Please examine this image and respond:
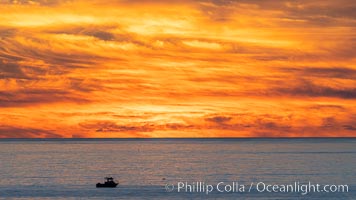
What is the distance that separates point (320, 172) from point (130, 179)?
4246 cm

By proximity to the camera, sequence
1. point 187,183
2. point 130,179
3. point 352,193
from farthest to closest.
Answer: point 130,179, point 187,183, point 352,193

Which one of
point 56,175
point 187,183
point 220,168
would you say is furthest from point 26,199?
point 220,168

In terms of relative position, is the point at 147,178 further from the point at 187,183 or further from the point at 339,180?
the point at 339,180

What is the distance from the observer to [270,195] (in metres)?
100

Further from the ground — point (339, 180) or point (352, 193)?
point (339, 180)

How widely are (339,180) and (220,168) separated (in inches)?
1535

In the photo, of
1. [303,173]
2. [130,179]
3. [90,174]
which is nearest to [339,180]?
[303,173]

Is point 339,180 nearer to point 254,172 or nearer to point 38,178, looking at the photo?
point 254,172

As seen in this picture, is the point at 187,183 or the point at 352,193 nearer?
the point at 352,193

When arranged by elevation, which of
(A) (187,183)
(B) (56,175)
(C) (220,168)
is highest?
(C) (220,168)

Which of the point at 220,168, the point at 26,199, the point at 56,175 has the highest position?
the point at 220,168

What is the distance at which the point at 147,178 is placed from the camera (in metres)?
130

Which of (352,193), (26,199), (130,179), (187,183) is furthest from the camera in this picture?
(130,179)

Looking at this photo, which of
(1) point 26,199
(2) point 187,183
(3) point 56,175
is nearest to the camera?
(1) point 26,199
